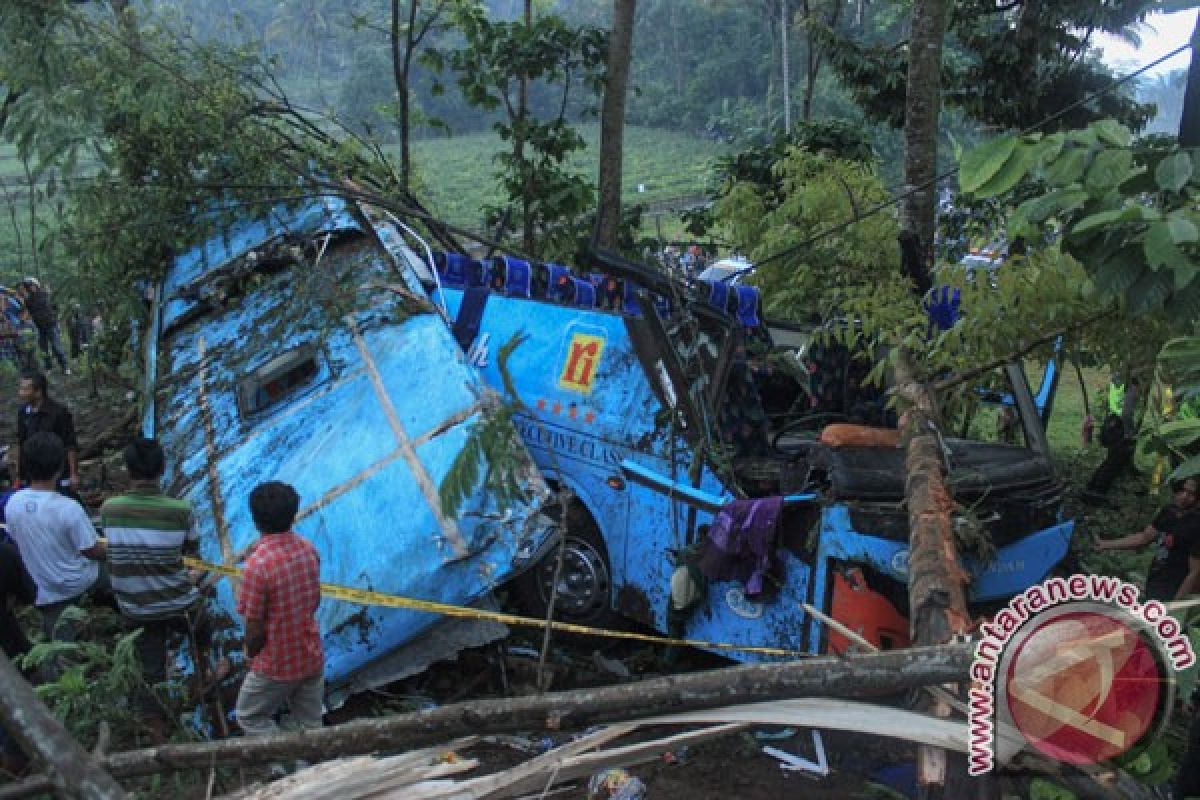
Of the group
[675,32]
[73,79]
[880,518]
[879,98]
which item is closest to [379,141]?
[73,79]

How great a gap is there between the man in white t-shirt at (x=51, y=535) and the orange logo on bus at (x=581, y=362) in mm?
2615

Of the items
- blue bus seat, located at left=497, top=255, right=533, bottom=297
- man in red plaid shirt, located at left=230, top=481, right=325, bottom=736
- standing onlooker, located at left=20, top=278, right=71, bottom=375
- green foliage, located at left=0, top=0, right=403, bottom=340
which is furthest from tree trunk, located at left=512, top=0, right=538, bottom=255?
standing onlooker, located at left=20, top=278, right=71, bottom=375

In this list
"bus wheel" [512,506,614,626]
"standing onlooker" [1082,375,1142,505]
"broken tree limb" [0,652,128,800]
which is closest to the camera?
"broken tree limb" [0,652,128,800]

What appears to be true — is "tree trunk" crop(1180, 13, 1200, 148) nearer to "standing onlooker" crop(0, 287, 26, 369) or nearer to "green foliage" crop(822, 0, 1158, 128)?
"green foliage" crop(822, 0, 1158, 128)

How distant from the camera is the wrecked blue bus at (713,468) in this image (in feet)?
15.2

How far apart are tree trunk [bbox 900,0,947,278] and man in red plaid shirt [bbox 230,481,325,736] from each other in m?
5.21

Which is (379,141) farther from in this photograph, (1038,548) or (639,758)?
(639,758)

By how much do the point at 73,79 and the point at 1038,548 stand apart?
736 cm

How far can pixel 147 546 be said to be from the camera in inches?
179

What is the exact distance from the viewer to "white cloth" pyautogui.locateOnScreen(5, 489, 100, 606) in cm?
460

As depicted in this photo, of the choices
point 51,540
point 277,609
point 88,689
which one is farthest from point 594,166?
point 88,689

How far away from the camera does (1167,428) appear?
9.18ft

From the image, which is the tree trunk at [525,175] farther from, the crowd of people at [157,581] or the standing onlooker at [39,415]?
the crowd of people at [157,581]

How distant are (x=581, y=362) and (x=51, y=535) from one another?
2862 mm
